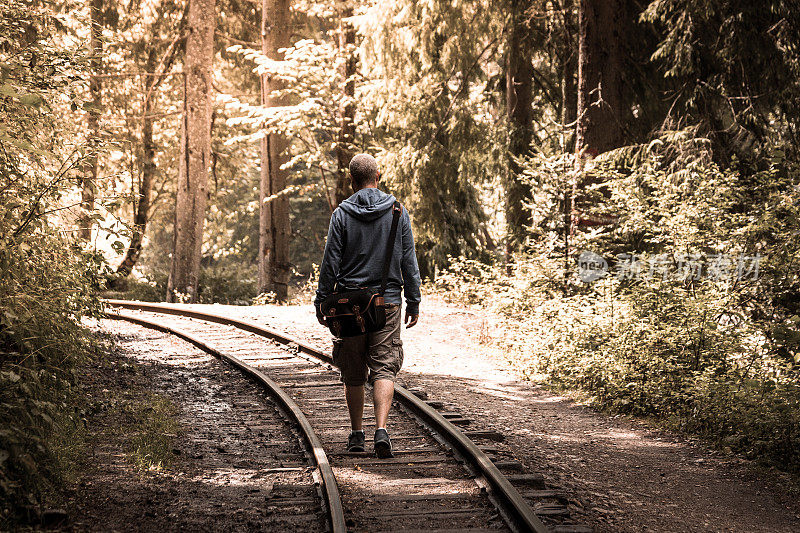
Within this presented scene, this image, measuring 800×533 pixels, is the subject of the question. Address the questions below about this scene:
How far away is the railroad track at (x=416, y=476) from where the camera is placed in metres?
4.59

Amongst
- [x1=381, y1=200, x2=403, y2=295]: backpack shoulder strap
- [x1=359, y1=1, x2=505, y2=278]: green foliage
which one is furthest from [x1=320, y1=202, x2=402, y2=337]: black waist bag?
[x1=359, y1=1, x2=505, y2=278]: green foliage

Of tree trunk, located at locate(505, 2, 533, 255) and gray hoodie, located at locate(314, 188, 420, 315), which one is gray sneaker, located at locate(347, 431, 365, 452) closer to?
gray hoodie, located at locate(314, 188, 420, 315)

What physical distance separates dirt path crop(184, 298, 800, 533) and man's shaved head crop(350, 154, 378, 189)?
93.7 inches

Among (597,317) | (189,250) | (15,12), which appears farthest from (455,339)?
(189,250)

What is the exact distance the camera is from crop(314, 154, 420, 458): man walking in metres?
5.64

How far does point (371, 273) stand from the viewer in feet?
18.5

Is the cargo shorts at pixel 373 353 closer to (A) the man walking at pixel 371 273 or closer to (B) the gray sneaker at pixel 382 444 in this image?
(A) the man walking at pixel 371 273

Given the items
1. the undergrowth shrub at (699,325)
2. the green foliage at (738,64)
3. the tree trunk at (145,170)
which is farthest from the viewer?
the tree trunk at (145,170)

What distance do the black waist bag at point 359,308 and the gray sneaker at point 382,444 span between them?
29.8 inches

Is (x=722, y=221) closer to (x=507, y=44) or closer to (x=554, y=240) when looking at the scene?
(x=554, y=240)

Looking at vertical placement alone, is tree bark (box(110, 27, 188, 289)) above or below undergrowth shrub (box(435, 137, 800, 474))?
above

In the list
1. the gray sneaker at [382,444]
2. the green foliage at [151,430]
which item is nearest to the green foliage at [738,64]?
the gray sneaker at [382,444]

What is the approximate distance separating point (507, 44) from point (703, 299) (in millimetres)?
9203

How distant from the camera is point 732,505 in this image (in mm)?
5262
